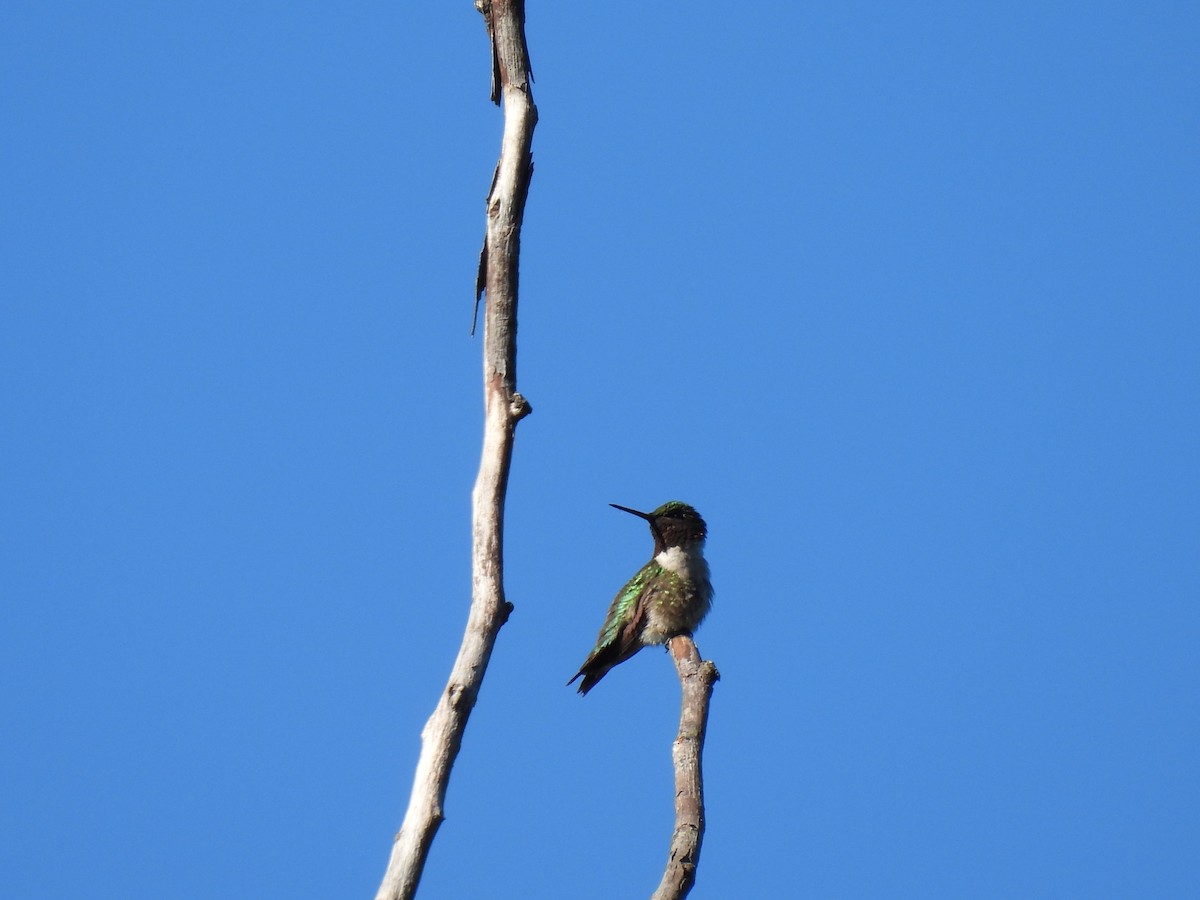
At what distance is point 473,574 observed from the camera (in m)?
4.21

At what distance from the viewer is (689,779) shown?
15.4 feet

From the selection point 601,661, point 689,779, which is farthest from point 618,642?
point 689,779

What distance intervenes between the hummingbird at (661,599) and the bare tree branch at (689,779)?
3382mm

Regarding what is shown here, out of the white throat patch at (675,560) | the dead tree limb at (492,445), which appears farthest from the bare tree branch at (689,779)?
the white throat patch at (675,560)

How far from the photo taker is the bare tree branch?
4.27 metres

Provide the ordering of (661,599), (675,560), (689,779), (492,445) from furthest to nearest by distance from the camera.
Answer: (675,560), (661,599), (689,779), (492,445)

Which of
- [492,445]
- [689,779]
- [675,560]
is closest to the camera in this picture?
[492,445]

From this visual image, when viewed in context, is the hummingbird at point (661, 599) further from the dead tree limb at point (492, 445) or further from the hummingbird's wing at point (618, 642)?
the dead tree limb at point (492, 445)

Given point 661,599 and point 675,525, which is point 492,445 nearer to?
point 661,599

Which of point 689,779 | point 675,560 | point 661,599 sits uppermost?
point 675,560

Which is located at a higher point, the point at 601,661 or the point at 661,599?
the point at 661,599

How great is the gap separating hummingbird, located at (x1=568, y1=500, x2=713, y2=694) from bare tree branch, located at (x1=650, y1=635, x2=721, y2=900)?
3.38 meters

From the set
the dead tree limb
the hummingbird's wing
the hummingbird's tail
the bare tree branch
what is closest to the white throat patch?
the hummingbird's wing

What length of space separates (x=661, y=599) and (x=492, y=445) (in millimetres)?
A: 5055
